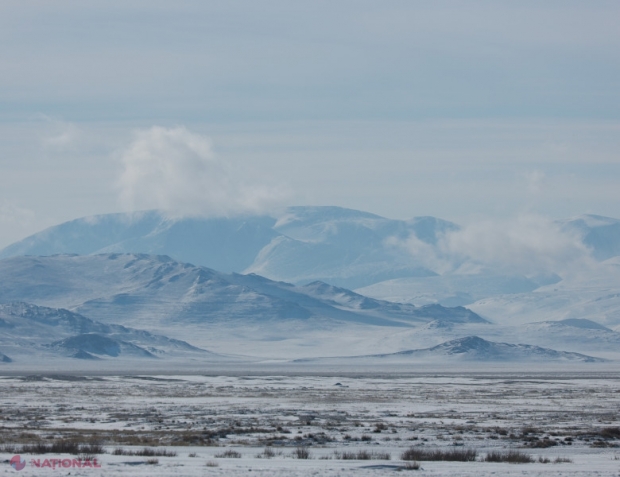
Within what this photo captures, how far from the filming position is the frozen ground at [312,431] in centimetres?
2855

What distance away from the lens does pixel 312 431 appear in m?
42.5

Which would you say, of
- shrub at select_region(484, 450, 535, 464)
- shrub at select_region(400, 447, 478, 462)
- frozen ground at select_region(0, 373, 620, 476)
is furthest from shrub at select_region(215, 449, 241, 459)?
shrub at select_region(484, 450, 535, 464)

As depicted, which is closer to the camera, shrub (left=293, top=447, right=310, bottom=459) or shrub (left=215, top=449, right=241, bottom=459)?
shrub (left=215, top=449, right=241, bottom=459)

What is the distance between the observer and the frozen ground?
28.5 metres

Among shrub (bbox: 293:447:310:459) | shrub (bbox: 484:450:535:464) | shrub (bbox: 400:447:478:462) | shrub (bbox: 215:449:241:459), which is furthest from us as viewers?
shrub (bbox: 293:447:310:459)

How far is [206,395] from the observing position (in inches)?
3073

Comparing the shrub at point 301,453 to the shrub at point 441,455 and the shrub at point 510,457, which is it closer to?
the shrub at point 441,455

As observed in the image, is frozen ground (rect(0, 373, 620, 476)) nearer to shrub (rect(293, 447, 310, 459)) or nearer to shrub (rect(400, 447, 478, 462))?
shrub (rect(293, 447, 310, 459))

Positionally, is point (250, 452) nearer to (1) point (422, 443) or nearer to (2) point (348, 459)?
(2) point (348, 459)

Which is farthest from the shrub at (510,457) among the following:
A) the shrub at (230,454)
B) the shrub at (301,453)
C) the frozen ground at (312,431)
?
the shrub at (230,454)

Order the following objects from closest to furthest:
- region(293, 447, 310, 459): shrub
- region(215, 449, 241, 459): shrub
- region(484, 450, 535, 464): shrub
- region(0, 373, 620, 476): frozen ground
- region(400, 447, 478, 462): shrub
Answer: region(0, 373, 620, 476): frozen ground → region(484, 450, 535, 464): shrub → region(215, 449, 241, 459): shrub → region(400, 447, 478, 462): shrub → region(293, 447, 310, 459): shrub

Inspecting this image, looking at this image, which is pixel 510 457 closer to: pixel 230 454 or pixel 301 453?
pixel 301 453

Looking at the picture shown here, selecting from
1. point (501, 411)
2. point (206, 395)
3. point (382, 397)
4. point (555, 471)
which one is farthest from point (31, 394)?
point (555, 471)

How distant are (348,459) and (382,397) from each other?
146 ft
